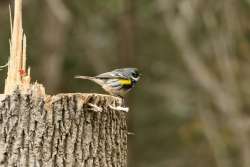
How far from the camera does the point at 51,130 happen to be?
4707 millimetres

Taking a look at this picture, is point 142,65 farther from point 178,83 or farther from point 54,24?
point 54,24

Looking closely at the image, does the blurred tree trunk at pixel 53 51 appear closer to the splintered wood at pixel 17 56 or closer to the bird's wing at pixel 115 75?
the bird's wing at pixel 115 75

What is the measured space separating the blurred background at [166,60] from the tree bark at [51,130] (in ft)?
16.2

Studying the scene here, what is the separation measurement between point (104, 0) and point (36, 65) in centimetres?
299

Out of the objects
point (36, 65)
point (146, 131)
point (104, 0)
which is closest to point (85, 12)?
point (104, 0)

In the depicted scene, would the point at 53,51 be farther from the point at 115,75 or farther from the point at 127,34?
the point at 115,75

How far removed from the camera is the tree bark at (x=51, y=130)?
4.67 meters

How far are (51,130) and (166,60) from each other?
39.2 ft

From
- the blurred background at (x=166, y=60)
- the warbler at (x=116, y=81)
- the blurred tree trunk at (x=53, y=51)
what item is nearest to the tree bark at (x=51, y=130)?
the warbler at (x=116, y=81)

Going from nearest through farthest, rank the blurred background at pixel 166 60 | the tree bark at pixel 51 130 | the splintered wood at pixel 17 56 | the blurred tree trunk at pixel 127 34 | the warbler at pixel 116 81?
the tree bark at pixel 51 130 → the splintered wood at pixel 17 56 → the warbler at pixel 116 81 → the blurred background at pixel 166 60 → the blurred tree trunk at pixel 127 34

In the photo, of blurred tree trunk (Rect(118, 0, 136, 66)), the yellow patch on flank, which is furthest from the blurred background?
the yellow patch on flank

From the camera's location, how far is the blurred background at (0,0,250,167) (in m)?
12.5

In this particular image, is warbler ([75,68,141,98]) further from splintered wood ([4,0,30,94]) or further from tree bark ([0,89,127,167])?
tree bark ([0,89,127,167])

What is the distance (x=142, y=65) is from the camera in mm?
15945
